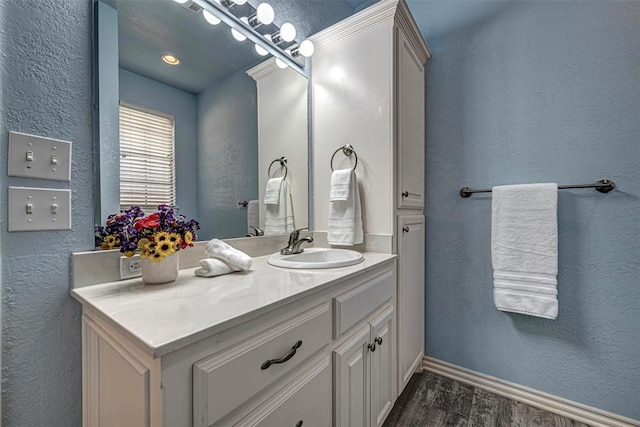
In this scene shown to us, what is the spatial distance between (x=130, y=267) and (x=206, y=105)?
2.27ft

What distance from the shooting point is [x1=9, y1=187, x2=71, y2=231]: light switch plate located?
0.70 metres

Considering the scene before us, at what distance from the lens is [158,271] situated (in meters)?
0.84

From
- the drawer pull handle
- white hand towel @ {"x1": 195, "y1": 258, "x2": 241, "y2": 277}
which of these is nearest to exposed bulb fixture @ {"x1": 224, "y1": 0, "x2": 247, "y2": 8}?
white hand towel @ {"x1": 195, "y1": 258, "x2": 241, "y2": 277}

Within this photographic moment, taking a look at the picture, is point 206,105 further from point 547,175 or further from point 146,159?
point 547,175

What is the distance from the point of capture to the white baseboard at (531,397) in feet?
4.35

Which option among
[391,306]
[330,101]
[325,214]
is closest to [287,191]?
[325,214]

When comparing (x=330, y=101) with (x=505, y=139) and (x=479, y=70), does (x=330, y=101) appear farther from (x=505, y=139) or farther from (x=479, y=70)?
(x=505, y=139)

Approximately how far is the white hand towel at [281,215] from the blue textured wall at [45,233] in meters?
0.74

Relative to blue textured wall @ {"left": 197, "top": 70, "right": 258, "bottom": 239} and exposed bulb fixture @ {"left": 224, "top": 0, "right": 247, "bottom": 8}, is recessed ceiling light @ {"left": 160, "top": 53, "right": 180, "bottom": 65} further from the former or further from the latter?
exposed bulb fixture @ {"left": 224, "top": 0, "right": 247, "bottom": 8}

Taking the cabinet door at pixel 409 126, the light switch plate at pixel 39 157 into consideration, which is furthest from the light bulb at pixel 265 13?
the light switch plate at pixel 39 157

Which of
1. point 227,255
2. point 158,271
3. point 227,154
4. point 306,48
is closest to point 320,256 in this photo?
point 227,255

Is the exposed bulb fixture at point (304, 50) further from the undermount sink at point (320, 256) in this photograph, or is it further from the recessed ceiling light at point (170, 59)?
the undermount sink at point (320, 256)

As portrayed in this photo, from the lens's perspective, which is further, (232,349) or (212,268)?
(212,268)

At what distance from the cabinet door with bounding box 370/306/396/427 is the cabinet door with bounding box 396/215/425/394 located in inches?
4.4
